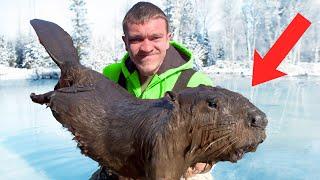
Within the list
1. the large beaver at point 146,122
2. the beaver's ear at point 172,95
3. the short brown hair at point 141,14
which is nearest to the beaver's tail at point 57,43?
the large beaver at point 146,122

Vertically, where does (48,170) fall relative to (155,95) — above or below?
below

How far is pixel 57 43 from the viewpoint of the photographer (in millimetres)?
2154

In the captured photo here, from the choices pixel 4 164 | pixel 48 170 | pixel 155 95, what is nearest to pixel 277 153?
pixel 48 170

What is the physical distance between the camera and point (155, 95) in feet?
9.43

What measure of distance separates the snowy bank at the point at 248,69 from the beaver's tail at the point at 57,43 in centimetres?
3460

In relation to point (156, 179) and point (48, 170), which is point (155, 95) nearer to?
point (156, 179)

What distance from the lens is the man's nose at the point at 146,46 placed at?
2.42 metres

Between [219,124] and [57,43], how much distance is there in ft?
3.42

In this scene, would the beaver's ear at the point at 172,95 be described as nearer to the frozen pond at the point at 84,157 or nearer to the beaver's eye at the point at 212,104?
the beaver's eye at the point at 212,104

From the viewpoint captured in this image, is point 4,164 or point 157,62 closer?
point 157,62

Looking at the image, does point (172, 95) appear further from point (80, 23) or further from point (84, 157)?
point (80, 23)

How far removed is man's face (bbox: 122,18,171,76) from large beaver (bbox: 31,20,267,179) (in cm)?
36

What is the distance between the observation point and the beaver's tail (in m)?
2.12

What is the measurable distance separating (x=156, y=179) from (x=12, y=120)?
419 inches
